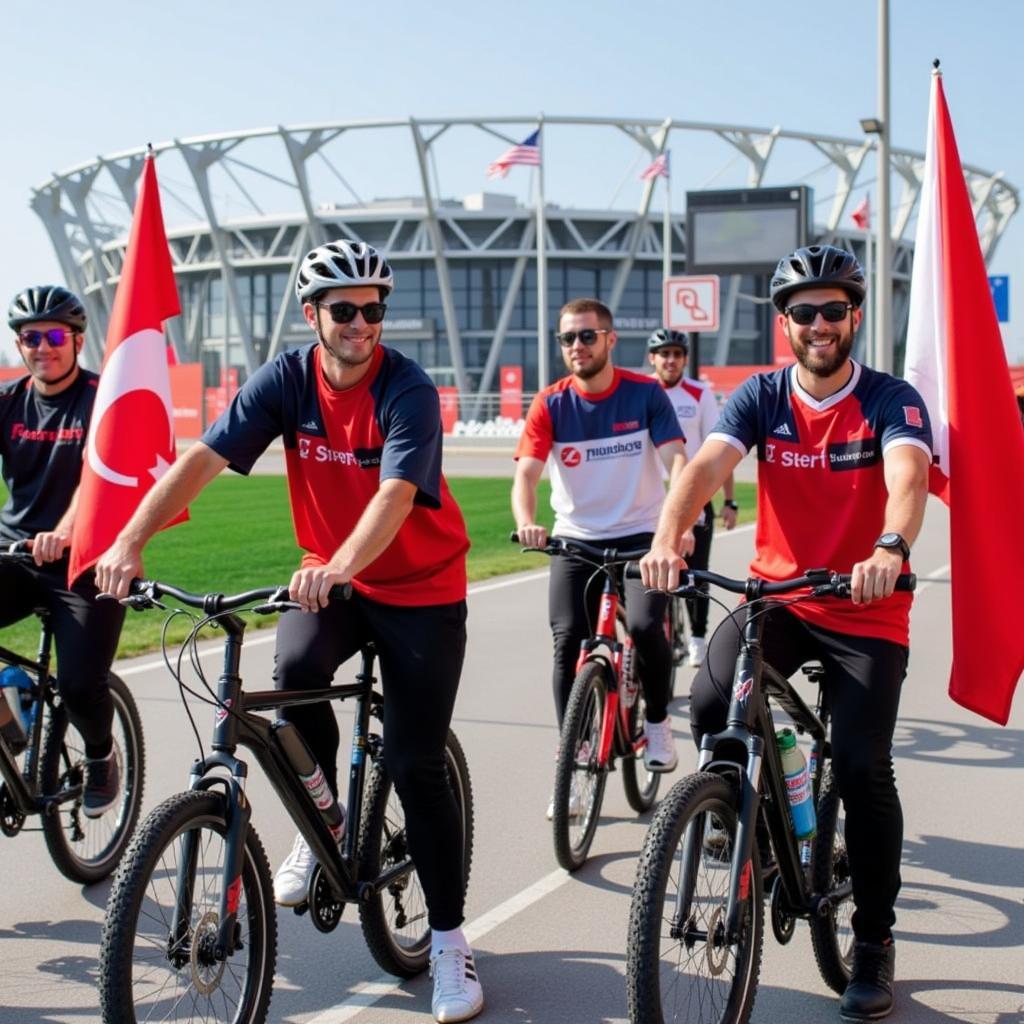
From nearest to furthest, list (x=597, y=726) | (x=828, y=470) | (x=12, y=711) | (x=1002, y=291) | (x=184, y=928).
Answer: (x=184, y=928)
(x=828, y=470)
(x=12, y=711)
(x=597, y=726)
(x=1002, y=291)

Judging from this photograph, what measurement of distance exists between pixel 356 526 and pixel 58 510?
6.57 ft

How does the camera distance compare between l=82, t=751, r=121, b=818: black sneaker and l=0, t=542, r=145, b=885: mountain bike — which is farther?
l=82, t=751, r=121, b=818: black sneaker

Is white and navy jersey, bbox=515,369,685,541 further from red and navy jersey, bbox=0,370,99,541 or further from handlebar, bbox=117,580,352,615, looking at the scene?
handlebar, bbox=117,580,352,615

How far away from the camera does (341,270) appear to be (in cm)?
382

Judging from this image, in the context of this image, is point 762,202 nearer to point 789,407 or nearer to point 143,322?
point 143,322

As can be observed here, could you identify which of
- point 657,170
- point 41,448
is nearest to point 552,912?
point 41,448

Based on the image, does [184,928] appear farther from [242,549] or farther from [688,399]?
[242,549]

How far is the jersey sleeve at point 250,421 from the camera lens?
3896 mm

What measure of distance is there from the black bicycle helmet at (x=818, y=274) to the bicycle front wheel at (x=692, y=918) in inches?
56.2

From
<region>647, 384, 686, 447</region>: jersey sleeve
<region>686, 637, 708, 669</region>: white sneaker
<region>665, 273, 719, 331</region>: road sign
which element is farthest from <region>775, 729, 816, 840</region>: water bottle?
<region>665, 273, 719, 331</region>: road sign

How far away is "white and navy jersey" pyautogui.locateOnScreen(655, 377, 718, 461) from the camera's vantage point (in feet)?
29.9

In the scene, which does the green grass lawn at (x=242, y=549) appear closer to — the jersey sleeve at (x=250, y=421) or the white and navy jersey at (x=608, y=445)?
the white and navy jersey at (x=608, y=445)

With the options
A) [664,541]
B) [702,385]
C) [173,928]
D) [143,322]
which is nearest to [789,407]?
[664,541]

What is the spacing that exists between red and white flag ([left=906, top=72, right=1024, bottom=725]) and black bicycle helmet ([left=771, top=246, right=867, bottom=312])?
3.13 ft
